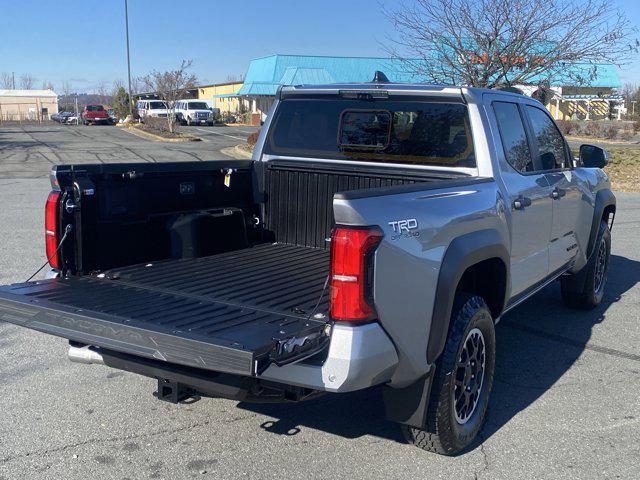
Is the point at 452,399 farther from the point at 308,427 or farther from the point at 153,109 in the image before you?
the point at 153,109

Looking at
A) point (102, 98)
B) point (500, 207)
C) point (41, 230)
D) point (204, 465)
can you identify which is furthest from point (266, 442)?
point (102, 98)

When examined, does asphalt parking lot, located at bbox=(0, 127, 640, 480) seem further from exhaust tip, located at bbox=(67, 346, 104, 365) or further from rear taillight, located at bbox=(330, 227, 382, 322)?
rear taillight, located at bbox=(330, 227, 382, 322)

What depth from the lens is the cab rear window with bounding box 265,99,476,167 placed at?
183 inches

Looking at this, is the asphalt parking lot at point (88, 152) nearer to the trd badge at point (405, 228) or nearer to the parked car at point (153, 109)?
the parked car at point (153, 109)

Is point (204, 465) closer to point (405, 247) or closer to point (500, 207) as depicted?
point (405, 247)

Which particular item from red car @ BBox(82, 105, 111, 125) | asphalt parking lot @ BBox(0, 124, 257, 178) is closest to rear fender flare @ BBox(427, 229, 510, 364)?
asphalt parking lot @ BBox(0, 124, 257, 178)

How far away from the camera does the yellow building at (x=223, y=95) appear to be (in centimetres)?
7450

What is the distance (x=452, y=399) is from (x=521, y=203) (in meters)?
1.53

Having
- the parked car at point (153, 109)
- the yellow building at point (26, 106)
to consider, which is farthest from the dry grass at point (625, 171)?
the yellow building at point (26, 106)

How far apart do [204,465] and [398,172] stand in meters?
2.31

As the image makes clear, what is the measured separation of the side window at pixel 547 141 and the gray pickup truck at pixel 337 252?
0.02 m

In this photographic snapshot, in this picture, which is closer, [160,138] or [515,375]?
[515,375]

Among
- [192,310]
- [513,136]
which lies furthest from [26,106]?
[192,310]

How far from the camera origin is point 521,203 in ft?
15.0
